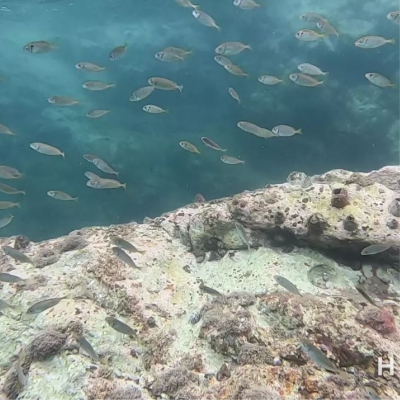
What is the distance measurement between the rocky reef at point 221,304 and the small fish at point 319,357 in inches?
2.5

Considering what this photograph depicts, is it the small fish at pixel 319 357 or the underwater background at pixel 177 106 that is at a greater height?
the small fish at pixel 319 357

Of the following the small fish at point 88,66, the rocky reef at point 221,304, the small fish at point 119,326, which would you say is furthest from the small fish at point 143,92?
the small fish at point 119,326

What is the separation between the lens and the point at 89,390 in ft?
11.9

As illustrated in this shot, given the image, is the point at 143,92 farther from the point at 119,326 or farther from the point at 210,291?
the point at 119,326

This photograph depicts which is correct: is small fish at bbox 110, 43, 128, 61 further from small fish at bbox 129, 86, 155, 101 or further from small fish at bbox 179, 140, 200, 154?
small fish at bbox 179, 140, 200, 154

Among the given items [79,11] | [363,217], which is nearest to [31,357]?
[363,217]

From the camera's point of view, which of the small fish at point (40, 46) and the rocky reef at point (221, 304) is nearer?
the rocky reef at point (221, 304)

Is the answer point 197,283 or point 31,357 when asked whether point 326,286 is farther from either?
point 31,357

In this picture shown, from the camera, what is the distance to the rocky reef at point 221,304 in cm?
363

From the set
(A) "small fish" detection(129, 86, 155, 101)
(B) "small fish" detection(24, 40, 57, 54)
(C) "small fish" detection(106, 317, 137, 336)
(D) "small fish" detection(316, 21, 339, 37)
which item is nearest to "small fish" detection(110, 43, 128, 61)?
(A) "small fish" detection(129, 86, 155, 101)

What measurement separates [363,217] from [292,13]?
14.7m

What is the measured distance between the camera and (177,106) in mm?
18766

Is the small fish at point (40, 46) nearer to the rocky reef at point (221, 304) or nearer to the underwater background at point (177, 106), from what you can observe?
the rocky reef at point (221, 304)

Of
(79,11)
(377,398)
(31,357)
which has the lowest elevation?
(79,11)
